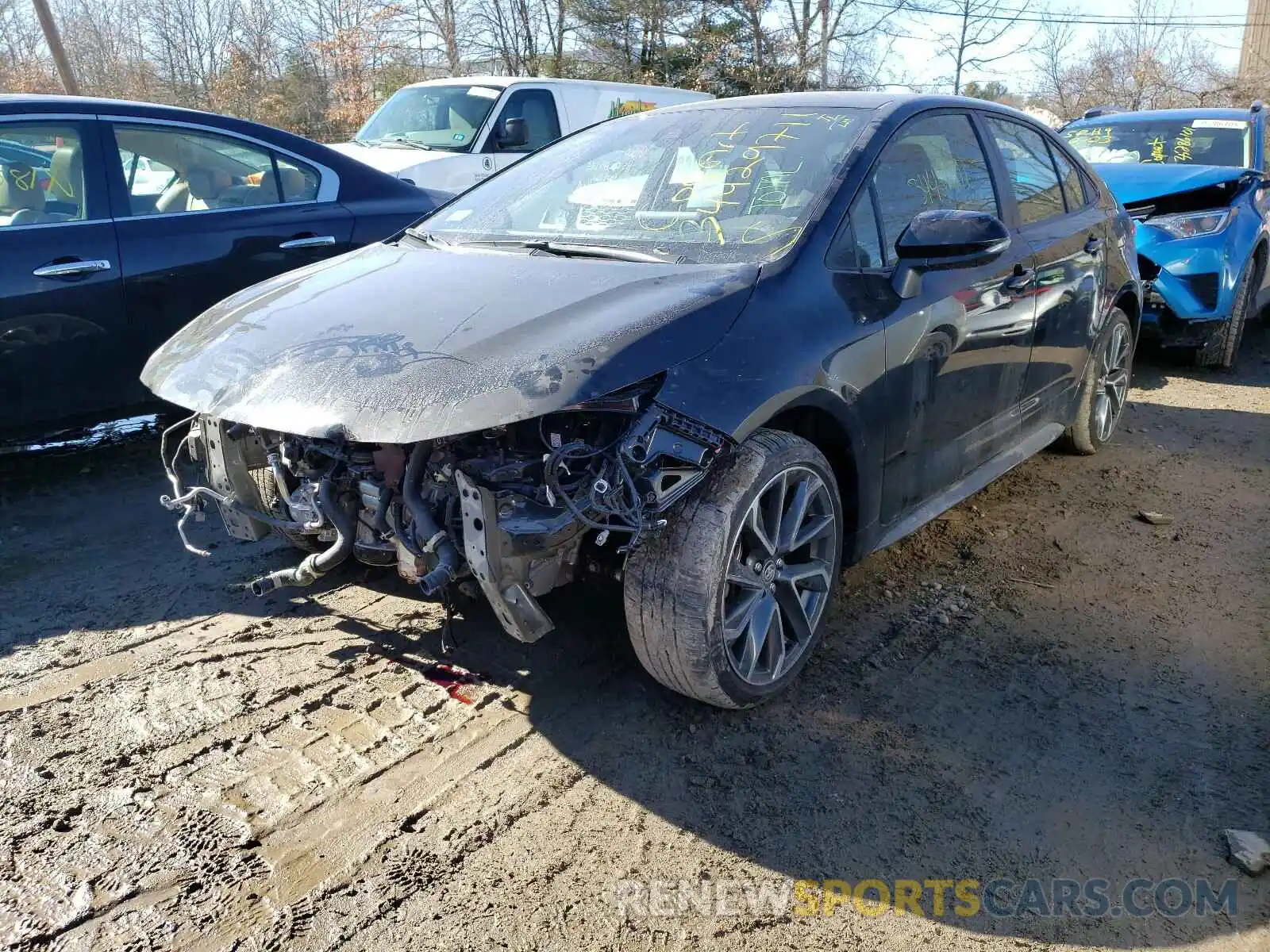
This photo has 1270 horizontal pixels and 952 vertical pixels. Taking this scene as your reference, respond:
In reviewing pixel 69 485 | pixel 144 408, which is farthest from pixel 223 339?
pixel 69 485

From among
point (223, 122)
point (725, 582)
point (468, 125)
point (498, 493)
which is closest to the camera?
point (498, 493)

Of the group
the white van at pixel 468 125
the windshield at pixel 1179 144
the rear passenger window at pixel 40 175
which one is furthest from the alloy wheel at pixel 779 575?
the windshield at pixel 1179 144

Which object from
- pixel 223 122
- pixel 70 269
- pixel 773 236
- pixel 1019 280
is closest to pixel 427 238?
pixel 773 236

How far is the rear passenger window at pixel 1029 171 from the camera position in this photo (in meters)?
3.96

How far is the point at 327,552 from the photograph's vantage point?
2807mm

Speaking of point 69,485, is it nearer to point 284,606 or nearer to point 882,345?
point 284,606

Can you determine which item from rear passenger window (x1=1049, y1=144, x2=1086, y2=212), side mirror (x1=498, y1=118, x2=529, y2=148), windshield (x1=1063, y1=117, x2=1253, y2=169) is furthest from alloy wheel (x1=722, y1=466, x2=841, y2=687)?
side mirror (x1=498, y1=118, x2=529, y2=148)

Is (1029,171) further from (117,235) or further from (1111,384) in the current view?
(117,235)

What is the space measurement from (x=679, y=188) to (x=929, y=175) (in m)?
0.93

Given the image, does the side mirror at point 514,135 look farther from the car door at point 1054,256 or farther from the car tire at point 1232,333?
the car tire at point 1232,333

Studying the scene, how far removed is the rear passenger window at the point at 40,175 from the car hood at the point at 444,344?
1721mm

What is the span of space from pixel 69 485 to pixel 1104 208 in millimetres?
5166

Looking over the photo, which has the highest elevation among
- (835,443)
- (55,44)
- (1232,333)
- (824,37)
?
(824,37)

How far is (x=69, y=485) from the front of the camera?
4523mm
